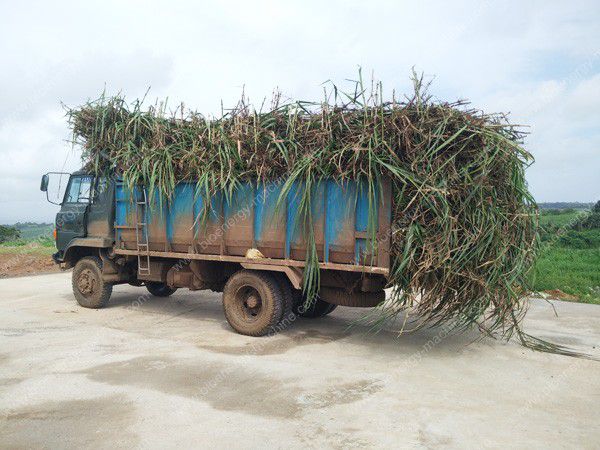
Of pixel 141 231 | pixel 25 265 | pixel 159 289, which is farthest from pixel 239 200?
pixel 25 265

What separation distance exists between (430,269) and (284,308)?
2.10 m

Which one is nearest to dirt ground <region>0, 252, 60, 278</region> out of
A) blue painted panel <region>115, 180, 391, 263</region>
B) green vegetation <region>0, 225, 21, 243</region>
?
blue painted panel <region>115, 180, 391, 263</region>

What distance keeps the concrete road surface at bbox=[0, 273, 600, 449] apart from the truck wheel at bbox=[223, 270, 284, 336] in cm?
20

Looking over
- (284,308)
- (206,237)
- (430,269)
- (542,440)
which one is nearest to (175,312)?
(206,237)

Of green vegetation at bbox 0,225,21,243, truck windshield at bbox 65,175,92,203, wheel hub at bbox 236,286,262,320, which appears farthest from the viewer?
green vegetation at bbox 0,225,21,243

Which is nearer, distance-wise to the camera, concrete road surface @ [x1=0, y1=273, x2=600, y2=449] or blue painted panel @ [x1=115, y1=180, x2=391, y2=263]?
concrete road surface @ [x1=0, y1=273, x2=600, y2=449]

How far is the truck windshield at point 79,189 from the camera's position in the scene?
27.7 feet

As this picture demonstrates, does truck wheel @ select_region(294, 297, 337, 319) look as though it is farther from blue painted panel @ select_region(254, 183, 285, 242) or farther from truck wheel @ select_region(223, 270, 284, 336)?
blue painted panel @ select_region(254, 183, 285, 242)

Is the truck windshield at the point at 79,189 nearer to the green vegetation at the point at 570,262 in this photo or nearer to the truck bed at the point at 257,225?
the truck bed at the point at 257,225

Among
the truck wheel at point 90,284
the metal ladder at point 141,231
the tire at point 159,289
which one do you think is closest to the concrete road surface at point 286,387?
the truck wheel at point 90,284

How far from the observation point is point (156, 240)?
7523 millimetres

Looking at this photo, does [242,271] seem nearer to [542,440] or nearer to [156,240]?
[156,240]

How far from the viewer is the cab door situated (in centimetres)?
842

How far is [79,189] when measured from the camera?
339 inches
